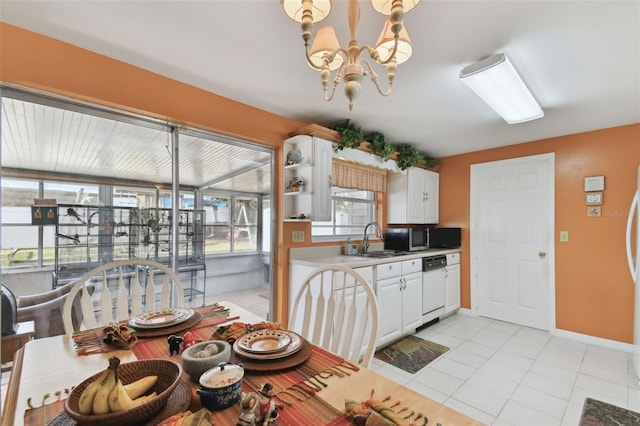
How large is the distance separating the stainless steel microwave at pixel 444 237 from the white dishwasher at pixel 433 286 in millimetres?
301

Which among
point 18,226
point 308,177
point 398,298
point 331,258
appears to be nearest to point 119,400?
point 18,226

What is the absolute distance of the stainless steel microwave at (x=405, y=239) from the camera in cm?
358

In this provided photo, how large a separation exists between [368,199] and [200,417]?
3593mm

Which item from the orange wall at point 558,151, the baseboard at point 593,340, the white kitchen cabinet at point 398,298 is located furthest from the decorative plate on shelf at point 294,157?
the baseboard at point 593,340

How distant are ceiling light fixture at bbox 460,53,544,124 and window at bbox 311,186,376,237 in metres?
1.82

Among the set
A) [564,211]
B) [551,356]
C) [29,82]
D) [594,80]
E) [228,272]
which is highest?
[594,80]

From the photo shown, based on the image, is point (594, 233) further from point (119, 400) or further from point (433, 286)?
point (119, 400)

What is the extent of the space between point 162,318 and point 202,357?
0.58 meters

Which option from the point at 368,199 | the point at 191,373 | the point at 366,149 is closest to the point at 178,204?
the point at 191,373

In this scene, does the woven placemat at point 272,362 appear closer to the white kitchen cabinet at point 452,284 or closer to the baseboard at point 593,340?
the white kitchen cabinet at point 452,284

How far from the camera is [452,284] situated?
393 cm

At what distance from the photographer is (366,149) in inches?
129

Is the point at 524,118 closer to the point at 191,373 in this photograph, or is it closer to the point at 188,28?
the point at 188,28

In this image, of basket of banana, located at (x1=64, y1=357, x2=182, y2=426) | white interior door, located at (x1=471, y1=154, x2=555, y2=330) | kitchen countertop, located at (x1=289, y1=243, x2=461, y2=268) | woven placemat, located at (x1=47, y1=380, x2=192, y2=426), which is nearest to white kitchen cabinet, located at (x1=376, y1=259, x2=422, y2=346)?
kitchen countertop, located at (x1=289, y1=243, x2=461, y2=268)
